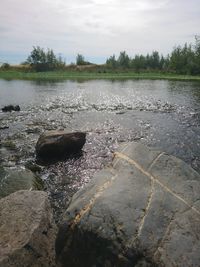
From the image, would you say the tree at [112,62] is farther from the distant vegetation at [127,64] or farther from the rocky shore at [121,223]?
the rocky shore at [121,223]

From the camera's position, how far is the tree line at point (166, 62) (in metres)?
112

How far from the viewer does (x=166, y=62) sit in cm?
13875

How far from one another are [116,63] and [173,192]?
141 meters

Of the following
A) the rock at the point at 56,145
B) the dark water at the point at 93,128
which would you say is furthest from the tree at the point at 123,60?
the rock at the point at 56,145

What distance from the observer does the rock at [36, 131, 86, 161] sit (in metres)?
17.3

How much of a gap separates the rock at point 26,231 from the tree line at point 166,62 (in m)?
107

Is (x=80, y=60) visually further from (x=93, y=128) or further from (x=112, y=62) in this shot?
(x=93, y=128)

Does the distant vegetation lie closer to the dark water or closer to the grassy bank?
the grassy bank

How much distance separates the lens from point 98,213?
6.91m

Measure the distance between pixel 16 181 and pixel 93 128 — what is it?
13.7m

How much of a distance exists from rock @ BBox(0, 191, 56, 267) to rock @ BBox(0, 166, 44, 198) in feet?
9.85

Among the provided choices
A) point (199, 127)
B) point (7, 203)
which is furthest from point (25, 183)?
point (199, 127)

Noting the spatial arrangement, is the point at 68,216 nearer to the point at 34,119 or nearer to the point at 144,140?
the point at 144,140

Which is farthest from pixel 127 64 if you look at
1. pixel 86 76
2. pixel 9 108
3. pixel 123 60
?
pixel 9 108
